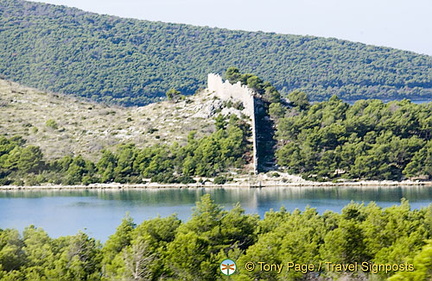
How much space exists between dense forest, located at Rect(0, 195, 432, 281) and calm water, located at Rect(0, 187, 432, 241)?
11038 millimetres

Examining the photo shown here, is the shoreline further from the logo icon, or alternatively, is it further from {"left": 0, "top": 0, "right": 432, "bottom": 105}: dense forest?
{"left": 0, "top": 0, "right": 432, "bottom": 105}: dense forest

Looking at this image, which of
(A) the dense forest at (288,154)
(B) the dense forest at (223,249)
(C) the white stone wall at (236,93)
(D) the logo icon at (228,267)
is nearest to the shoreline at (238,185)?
(A) the dense forest at (288,154)

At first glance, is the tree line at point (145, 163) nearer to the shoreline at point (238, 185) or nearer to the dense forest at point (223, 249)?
the shoreline at point (238, 185)

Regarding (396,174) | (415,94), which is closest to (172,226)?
(396,174)

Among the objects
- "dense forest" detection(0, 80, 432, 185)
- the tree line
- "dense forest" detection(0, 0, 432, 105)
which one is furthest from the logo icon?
"dense forest" detection(0, 0, 432, 105)

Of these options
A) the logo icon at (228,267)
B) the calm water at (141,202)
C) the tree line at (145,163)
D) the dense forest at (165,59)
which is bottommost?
the logo icon at (228,267)

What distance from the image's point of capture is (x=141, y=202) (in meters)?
46.8

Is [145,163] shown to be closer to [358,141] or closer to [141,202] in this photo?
[141,202]

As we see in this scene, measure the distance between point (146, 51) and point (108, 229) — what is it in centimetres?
9571

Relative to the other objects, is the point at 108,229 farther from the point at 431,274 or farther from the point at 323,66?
the point at 323,66

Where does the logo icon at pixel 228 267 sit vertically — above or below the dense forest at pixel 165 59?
below

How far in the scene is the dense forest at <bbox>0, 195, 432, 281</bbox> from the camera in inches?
830

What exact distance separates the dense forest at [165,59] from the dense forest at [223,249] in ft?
273

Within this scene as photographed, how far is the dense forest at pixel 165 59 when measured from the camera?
114125 millimetres
